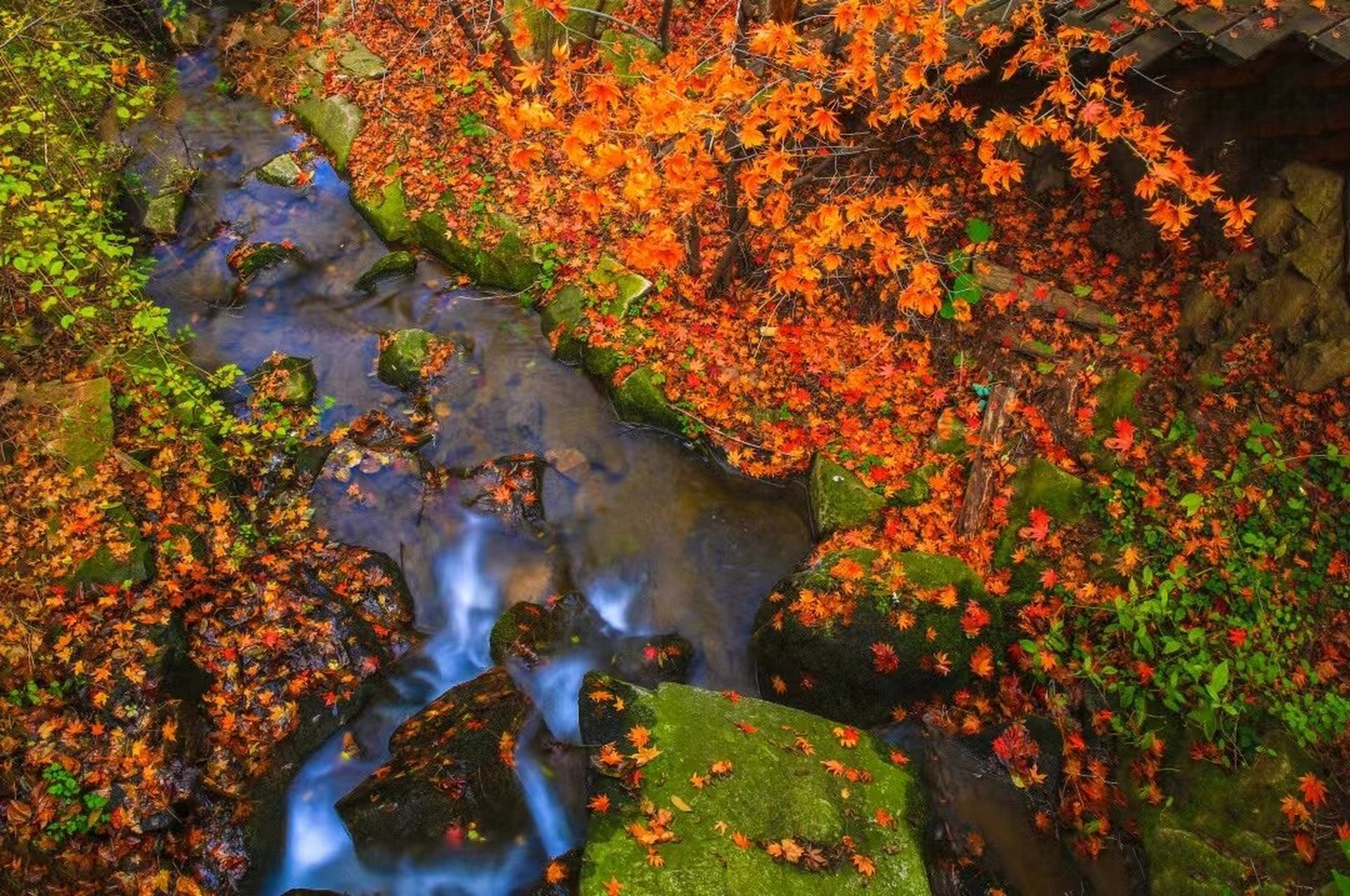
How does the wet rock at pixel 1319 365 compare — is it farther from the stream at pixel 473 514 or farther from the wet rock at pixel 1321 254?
the stream at pixel 473 514

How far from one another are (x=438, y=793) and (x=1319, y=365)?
27.8 feet

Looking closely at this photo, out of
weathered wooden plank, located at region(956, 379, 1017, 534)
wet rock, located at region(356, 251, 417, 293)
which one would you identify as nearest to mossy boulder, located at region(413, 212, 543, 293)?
wet rock, located at region(356, 251, 417, 293)

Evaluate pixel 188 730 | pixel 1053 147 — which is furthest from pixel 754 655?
pixel 1053 147

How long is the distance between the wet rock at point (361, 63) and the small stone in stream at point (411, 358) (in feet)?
18.2

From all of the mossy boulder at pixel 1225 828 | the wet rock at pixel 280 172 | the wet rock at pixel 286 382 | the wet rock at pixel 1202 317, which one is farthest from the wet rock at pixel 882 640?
the wet rock at pixel 280 172

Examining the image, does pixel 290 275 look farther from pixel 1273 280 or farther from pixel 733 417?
pixel 1273 280

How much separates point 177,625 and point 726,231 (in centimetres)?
719

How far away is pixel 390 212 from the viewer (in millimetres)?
10281

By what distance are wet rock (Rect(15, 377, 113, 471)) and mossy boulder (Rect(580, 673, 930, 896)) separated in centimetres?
549

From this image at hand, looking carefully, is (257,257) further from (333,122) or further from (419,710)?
(419,710)

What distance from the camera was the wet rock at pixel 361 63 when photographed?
11.6 meters

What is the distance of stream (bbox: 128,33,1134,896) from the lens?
5781 millimetres

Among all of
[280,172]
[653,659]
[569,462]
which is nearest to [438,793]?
[653,659]

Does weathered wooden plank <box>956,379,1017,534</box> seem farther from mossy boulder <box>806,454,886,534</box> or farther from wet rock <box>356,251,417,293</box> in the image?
wet rock <box>356,251,417,293</box>
